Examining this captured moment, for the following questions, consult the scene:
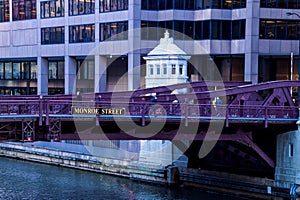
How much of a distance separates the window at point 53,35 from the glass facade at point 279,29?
937 inches

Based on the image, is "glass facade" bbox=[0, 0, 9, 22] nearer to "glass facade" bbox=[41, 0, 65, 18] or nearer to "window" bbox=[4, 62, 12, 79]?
"window" bbox=[4, 62, 12, 79]

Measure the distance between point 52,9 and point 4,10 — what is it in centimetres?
1056

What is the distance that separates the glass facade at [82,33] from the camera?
64.4 meters

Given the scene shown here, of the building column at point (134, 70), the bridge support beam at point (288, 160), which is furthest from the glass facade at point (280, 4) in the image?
the bridge support beam at point (288, 160)

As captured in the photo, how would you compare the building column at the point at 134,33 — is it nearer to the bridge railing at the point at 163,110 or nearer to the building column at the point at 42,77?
the building column at the point at 42,77

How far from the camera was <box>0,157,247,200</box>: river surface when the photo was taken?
41.2 metres

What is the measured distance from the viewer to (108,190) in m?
43.2

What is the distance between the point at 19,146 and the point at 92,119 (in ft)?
107

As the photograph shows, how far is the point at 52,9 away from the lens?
69.1 m

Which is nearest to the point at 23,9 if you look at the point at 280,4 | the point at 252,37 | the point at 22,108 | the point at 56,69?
the point at 56,69

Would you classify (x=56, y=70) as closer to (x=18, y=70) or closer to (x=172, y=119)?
(x=18, y=70)

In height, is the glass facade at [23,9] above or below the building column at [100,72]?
above

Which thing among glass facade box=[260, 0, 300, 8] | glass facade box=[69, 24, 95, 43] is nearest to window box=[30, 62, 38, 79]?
glass facade box=[69, 24, 95, 43]

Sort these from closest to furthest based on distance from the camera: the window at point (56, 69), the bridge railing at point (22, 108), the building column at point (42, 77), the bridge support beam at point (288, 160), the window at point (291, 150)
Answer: the bridge railing at point (22, 108) → the bridge support beam at point (288, 160) → the window at point (291, 150) → the building column at point (42, 77) → the window at point (56, 69)
